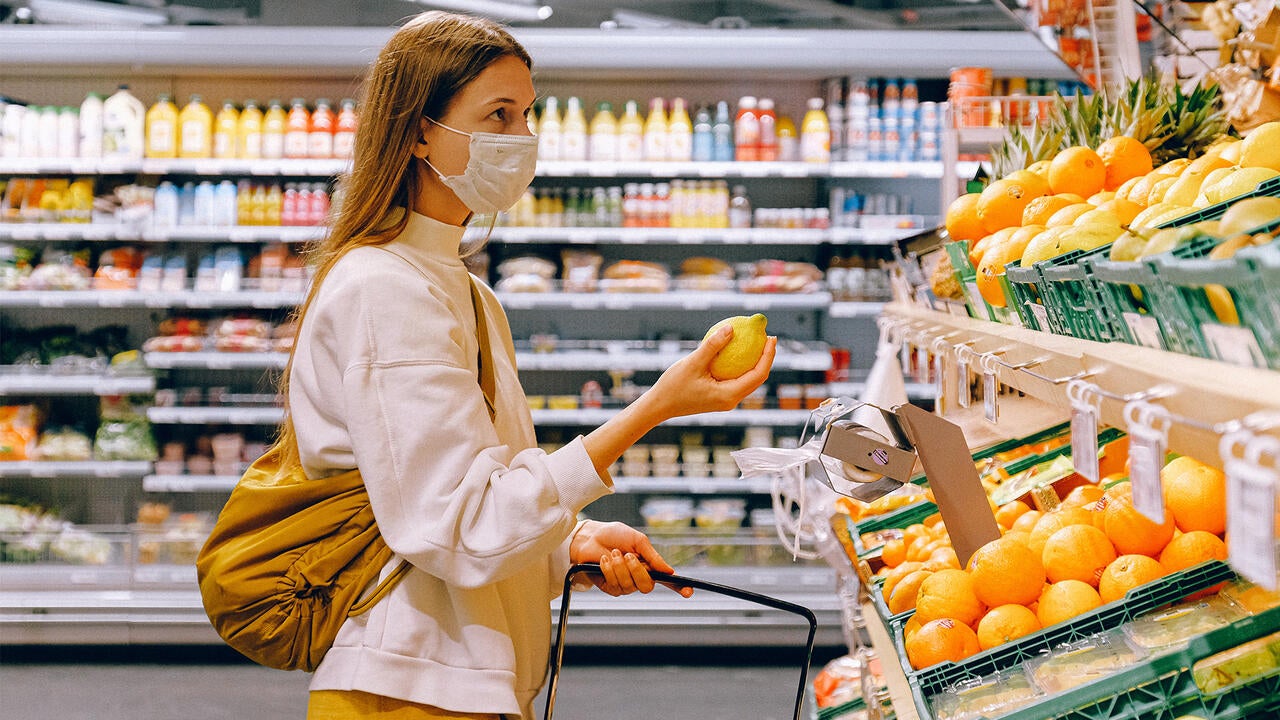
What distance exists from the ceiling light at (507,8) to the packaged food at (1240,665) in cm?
408

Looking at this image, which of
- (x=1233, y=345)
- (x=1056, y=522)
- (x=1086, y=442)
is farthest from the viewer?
(x=1056, y=522)

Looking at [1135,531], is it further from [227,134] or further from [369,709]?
[227,134]

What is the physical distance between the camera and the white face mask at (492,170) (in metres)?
1.38

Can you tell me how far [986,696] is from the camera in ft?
3.90

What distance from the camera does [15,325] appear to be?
15.3ft

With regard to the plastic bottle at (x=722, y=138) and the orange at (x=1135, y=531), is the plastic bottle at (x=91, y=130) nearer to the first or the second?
the plastic bottle at (x=722, y=138)

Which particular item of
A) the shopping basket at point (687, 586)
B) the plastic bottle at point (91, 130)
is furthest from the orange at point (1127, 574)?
the plastic bottle at point (91, 130)

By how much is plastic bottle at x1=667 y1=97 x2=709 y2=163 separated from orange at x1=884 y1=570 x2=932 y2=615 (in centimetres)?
297

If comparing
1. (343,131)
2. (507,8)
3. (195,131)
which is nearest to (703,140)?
(507,8)

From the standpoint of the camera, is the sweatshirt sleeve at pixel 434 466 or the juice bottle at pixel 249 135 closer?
the sweatshirt sleeve at pixel 434 466

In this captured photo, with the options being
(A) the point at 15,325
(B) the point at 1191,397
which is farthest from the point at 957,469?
(A) the point at 15,325

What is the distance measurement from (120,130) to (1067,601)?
13.9 feet

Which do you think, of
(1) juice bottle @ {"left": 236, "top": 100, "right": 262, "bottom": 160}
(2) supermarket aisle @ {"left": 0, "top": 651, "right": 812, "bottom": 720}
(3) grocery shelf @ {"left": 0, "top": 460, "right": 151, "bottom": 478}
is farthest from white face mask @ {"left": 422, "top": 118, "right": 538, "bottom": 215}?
(3) grocery shelf @ {"left": 0, "top": 460, "right": 151, "bottom": 478}

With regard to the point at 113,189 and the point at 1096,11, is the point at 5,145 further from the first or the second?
the point at 1096,11
